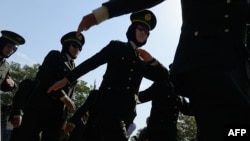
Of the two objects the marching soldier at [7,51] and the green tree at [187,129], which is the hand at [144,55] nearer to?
the marching soldier at [7,51]

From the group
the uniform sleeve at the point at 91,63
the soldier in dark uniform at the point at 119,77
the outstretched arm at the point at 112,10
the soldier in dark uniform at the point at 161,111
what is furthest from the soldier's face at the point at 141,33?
the outstretched arm at the point at 112,10

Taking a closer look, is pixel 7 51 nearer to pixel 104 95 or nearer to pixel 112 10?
pixel 104 95

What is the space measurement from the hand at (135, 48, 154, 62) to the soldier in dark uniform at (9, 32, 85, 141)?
1645 mm

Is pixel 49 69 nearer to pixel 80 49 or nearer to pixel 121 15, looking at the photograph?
pixel 80 49

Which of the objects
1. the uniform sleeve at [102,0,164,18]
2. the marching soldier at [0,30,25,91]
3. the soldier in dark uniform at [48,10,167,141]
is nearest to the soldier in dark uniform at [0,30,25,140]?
the marching soldier at [0,30,25,91]

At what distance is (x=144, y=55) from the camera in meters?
5.07

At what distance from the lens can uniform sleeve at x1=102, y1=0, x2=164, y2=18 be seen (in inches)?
112

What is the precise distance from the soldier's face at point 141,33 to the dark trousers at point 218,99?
8.48 feet

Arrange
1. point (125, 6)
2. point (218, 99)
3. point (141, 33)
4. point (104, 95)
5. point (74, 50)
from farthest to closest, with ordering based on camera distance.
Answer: point (74, 50)
point (141, 33)
point (104, 95)
point (125, 6)
point (218, 99)

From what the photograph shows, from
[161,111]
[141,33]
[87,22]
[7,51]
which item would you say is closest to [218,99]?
[87,22]

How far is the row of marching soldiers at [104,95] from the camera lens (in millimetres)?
4641

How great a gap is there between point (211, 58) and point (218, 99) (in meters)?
0.28

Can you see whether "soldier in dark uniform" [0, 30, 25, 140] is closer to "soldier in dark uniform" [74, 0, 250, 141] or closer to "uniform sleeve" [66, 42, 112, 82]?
"uniform sleeve" [66, 42, 112, 82]

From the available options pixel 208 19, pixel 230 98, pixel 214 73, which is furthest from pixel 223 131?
pixel 208 19
